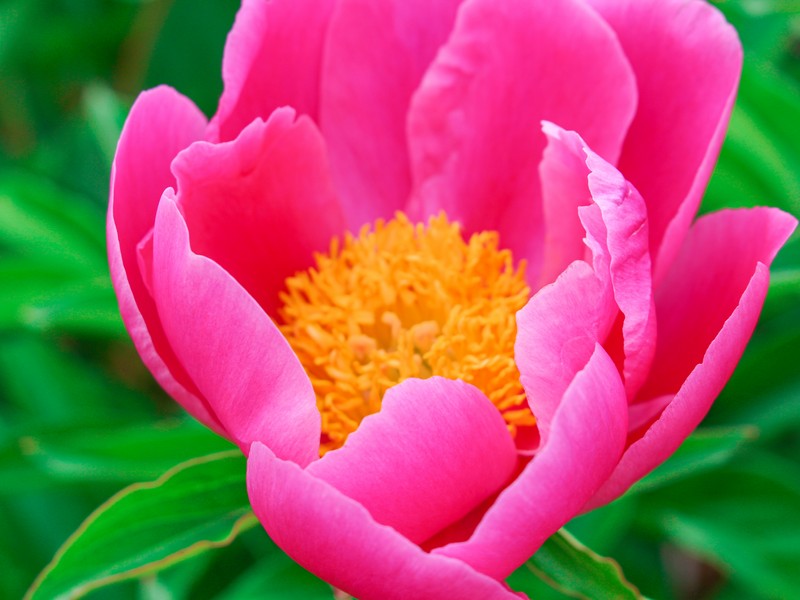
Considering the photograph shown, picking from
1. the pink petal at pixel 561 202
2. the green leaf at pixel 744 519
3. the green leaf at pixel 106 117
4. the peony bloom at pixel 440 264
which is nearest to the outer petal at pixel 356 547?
the peony bloom at pixel 440 264

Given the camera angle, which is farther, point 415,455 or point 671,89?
point 671,89

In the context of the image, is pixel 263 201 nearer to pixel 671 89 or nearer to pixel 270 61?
pixel 270 61

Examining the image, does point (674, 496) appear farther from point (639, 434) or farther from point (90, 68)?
point (90, 68)

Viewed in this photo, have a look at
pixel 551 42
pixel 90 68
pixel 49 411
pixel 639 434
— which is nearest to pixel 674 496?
pixel 639 434

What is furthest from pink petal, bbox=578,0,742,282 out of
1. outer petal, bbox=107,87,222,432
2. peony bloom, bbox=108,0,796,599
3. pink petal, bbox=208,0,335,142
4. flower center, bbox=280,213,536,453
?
outer petal, bbox=107,87,222,432

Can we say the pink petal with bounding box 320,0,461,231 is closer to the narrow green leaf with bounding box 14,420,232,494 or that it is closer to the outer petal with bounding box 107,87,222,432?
the outer petal with bounding box 107,87,222,432

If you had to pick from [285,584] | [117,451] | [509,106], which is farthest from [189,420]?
[509,106]
